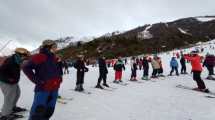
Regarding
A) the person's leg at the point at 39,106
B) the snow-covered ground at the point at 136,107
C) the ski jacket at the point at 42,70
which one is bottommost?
the snow-covered ground at the point at 136,107

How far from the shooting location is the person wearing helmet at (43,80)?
5.92 m

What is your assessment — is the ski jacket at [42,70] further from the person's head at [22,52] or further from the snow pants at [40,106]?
the person's head at [22,52]

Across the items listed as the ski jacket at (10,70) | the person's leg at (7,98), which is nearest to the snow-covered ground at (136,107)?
the person's leg at (7,98)

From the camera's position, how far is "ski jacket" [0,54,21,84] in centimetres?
752

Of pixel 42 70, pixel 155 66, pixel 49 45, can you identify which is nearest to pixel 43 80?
pixel 42 70

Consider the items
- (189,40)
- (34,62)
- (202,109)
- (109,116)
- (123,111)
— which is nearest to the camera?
(34,62)

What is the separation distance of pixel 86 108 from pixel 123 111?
1302 mm

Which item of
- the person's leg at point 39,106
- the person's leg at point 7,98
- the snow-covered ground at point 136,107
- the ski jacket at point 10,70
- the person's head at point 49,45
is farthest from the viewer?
the snow-covered ground at point 136,107

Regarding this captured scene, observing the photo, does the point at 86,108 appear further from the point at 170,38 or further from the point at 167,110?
the point at 170,38

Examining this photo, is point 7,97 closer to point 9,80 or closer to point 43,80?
point 9,80

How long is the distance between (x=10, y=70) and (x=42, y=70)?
6.45ft

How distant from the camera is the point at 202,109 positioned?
34.0 ft

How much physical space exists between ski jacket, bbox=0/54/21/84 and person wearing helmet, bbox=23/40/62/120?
5.39 feet

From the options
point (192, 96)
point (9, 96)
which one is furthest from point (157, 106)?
point (9, 96)
